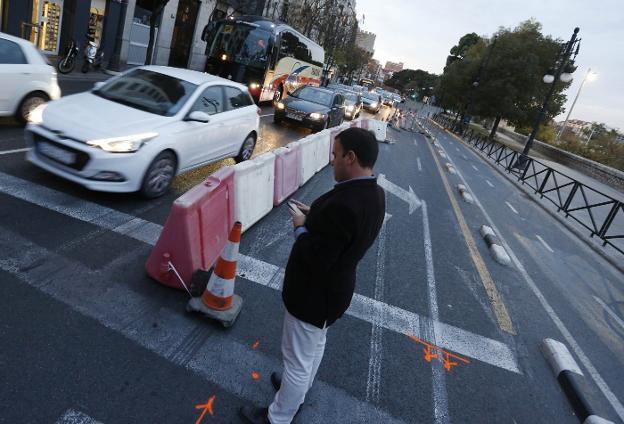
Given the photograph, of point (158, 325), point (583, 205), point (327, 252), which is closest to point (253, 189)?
point (158, 325)

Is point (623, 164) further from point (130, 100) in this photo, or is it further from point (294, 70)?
point (130, 100)

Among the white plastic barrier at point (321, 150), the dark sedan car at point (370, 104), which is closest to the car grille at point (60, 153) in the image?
the white plastic barrier at point (321, 150)

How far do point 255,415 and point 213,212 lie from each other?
92.1 inches

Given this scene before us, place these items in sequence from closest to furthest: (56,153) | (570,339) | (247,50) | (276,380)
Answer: (276,380) → (570,339) → (56,153) → (247,50)

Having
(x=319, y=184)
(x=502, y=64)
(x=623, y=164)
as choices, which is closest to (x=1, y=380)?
(x=319, y=184)

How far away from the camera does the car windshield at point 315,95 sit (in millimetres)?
16616

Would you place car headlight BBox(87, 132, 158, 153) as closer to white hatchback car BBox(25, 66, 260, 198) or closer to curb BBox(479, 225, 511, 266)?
white hatchback car BBox(25, 66, 260, 198)

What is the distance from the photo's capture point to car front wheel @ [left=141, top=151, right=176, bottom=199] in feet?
19.2

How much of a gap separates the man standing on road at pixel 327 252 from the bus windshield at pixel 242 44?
1762 centimetres

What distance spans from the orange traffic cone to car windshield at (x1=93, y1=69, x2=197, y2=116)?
3.46 m

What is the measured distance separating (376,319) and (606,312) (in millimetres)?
4322

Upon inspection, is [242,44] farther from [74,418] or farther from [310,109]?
[74,418]

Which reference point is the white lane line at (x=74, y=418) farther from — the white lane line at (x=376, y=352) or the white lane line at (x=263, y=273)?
the white lane line at (x=263, y=273)

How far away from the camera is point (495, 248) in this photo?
298 inches
